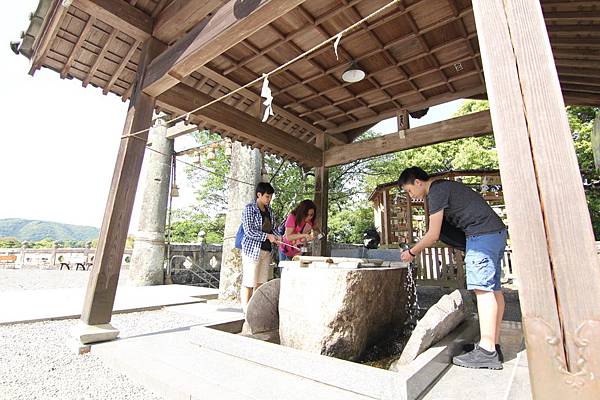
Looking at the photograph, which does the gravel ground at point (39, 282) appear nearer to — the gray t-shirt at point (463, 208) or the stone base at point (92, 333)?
the stone base at point (92, 333)

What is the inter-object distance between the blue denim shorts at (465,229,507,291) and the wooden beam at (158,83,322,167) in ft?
11.5

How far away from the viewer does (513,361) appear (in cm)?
227

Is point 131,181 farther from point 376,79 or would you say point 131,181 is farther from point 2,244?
point 2,244

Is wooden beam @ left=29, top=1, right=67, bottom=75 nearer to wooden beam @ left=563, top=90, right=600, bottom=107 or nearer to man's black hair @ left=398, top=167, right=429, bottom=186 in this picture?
man's black hair @ left=398, top=167, right=429, bottom=186

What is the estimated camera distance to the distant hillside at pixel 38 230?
125 metres

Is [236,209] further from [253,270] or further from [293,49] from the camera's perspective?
[293,49]

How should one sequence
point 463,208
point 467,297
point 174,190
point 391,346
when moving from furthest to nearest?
point 174,190 → point 467,297 → point 391,346 → point 463,208

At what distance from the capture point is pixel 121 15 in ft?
10.8

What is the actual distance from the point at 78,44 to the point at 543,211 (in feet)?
15.8

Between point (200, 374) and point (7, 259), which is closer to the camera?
point (200, 374)

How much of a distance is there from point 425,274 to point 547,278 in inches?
303

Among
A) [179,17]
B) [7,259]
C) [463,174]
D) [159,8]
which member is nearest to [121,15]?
[159,8]

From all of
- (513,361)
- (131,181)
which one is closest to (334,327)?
A: (513,361)

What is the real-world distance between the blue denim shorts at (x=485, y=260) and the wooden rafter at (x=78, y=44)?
4563 mm
